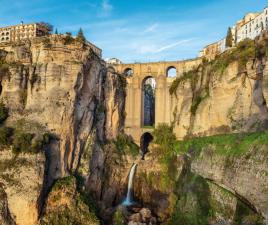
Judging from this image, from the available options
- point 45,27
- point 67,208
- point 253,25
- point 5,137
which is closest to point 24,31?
point 45,27

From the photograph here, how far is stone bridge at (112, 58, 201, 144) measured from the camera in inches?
1672

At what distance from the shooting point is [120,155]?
126ft

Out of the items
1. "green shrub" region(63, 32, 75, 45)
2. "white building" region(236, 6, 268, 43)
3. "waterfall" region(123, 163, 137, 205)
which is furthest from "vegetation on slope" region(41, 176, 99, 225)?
"white building" region(236, 6, 268, 43)

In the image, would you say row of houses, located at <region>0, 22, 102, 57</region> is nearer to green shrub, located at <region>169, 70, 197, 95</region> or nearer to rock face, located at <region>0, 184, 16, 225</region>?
green shrub, located at <region>169, 70, 197, 95</region>

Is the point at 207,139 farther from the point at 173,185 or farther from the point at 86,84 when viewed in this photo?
the point at 86,84

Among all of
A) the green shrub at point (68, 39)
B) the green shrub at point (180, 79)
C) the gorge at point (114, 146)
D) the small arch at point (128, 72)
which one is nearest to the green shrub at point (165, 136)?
the gorge at point (114, 146)

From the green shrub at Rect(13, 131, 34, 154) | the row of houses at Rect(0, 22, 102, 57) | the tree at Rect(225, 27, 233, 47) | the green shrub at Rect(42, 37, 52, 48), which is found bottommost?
the green shrub at Rect(13, 131, 34, 154)

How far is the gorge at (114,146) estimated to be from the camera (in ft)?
86.0

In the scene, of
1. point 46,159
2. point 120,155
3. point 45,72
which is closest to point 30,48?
point 45,72

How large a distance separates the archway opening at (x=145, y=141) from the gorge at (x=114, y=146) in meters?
2.30

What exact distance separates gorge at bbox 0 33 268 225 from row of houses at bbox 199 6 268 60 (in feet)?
25.1

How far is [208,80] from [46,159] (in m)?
18.3

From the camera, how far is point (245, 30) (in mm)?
45656

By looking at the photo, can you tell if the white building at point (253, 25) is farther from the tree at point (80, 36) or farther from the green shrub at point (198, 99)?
the tree at point (80, 36)
